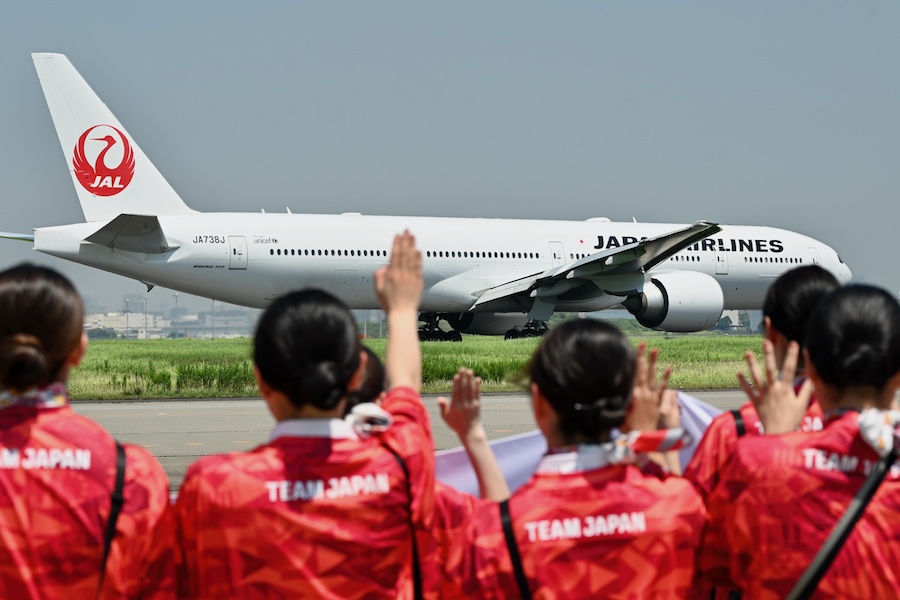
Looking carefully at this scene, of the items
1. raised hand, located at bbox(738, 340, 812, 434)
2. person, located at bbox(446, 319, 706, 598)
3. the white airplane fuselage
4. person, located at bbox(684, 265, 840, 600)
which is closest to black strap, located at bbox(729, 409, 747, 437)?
person, located at bbox(684, 265, 840, 600)

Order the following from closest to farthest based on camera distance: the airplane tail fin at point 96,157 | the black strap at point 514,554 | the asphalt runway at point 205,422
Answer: the black strap at point 514,554
the asphalt runway at point 205,422
the airplane tail fin at point 96,157

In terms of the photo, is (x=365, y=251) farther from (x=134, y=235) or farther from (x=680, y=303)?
(x=680, y=303)

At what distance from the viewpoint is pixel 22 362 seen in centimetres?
274

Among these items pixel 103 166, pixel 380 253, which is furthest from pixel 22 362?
pixel 103 166

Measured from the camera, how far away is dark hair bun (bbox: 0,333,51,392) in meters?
2.74

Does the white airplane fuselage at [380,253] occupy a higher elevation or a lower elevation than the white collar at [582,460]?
higher

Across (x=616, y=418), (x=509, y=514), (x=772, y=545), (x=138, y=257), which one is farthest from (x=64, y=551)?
(x=138, y=257)

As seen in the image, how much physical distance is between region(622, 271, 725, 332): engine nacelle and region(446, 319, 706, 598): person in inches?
1122

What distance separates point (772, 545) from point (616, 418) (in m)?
0.50

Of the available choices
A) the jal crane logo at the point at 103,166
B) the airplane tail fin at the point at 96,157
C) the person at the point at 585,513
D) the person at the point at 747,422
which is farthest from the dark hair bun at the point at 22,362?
the jal crane logo at the point at 103,166

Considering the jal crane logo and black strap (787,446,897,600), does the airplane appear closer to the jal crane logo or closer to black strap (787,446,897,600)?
the jal crane logo

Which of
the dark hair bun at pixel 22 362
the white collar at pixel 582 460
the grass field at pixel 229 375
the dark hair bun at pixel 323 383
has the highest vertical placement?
the dark hair bun at pixel 22 362

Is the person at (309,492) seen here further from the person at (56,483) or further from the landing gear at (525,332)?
the landing gear at (525,332)

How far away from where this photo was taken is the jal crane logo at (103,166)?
106ft
